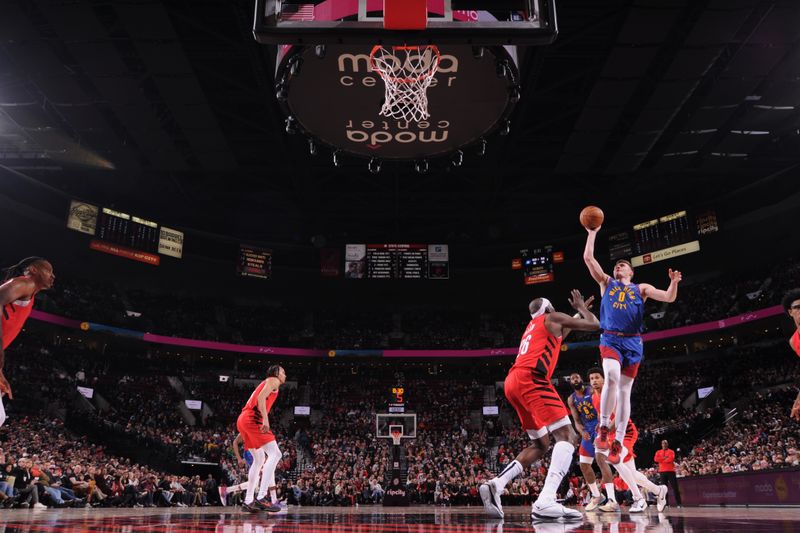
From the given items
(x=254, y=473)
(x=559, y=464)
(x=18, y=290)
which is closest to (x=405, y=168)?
(x=254, y=473)

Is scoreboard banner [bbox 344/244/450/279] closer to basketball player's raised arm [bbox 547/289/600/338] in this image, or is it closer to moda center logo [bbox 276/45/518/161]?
moda center logo [bbox 276/45/518/161]

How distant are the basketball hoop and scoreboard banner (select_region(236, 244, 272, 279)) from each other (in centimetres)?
953

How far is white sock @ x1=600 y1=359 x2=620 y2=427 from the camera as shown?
248 inches

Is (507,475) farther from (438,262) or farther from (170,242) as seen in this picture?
(170,242)

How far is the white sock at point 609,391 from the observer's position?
20.6ft

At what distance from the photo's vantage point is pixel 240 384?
30812mm

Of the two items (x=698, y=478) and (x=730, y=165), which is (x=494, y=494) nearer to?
(x=698, y=478)

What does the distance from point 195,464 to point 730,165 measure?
22728 mm

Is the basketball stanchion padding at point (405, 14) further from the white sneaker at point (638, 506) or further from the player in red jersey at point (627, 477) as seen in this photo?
the white sneaker at point (638, 506)

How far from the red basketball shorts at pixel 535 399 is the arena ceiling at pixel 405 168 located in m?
10.8

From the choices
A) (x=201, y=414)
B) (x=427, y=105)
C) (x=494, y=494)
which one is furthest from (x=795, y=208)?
(x=201, y=414)

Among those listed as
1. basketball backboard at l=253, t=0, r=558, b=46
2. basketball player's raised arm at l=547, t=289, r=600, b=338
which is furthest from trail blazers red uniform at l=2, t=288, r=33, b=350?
basketball player's raised arm at l=547, t=289, r=600, b=338

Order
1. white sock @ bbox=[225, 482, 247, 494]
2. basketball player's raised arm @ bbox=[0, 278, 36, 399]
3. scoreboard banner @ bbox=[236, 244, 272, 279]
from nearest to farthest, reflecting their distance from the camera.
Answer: basketball player's raised arm @ bbox=[0, 278, 36, 399] → white sock @ bbox=[225, 482, 247, 494] → scoreboard banner @ bbox=[236, 244, 272, 279]

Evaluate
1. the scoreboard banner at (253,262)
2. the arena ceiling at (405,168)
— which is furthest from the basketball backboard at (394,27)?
the scoreboard banner at (253,262)
